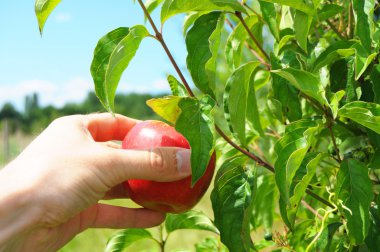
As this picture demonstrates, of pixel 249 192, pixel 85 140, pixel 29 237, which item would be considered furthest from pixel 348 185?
pixel 29 237

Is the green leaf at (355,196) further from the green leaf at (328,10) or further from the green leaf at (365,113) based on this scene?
the green leaf at (328,10)

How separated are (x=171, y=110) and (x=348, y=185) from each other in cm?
44

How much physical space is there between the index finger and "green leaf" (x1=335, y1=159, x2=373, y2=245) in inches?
27.0

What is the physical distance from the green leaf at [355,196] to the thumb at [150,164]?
36cm

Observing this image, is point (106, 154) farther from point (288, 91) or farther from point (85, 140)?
point (288, 91)

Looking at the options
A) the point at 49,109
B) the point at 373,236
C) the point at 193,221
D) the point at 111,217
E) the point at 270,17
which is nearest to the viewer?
the point at 373,236

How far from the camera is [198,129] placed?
3.56 feet

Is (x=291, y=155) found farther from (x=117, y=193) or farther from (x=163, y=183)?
(x=117, y=193)

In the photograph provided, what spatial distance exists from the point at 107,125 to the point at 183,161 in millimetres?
485

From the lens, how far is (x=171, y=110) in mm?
1199

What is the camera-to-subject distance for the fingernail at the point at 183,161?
1.24 meters

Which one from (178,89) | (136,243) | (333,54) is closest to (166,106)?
(178,89)

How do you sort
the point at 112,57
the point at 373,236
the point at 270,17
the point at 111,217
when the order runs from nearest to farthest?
the point at 112,57 < the point at 373,236 < the point at 270,17 < the point at 111,217

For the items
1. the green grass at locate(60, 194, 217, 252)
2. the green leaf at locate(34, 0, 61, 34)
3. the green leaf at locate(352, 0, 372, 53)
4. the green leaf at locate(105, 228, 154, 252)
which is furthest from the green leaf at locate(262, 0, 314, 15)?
the green grass at locate(60, 194, 217, 252)
